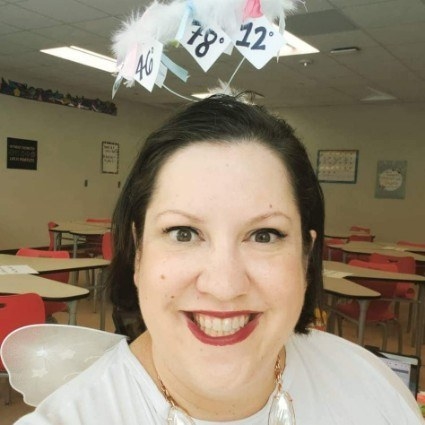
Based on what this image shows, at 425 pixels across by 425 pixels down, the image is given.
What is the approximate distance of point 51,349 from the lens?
91 centimetres

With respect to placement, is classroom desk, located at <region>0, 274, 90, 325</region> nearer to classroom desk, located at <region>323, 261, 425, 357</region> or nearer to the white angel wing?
the white angel wing

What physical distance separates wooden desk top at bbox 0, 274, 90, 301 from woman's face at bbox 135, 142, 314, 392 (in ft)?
6.28

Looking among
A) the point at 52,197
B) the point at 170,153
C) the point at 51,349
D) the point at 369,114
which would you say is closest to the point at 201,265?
the point at 170,153

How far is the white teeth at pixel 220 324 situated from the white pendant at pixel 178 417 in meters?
0.15

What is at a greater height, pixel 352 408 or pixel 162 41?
pixel 162 41

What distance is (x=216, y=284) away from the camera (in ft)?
2.24

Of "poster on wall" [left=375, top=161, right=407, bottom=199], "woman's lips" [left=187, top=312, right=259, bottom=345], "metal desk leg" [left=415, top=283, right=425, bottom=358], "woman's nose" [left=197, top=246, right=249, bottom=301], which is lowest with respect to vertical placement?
"metal desk leg" [left=415, top=283, right=425, bottom=358]

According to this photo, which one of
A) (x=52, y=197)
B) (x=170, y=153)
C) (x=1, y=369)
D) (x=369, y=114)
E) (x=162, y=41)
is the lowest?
(x=1, y=369)

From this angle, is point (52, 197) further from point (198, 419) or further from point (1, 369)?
point (198, 419)

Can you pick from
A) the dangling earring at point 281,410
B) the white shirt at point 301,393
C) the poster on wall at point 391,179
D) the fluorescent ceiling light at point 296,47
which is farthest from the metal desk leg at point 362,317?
the poster on wall at point 391,179

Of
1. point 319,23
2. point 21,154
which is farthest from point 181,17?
point 21,154

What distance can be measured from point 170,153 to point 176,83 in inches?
269

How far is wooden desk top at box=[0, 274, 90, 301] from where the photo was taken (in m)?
2.52

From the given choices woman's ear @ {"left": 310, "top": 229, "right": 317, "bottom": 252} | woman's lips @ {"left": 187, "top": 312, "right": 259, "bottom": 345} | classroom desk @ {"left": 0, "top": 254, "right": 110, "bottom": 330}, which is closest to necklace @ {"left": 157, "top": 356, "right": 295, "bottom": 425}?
woman's lips @ {"left": 187, "top": 312, "right": 259, "bottom": 345}
